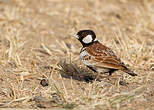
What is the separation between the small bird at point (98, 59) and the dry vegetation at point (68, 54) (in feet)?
0.65

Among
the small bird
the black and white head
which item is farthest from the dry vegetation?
the black and white head

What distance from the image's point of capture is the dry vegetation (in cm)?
450

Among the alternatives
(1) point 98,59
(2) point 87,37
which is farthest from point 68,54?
(1) point 98,59

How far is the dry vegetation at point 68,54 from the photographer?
14.8ft

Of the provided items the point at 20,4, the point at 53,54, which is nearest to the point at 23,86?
the point at 53,54

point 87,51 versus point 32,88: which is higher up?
point 87,51

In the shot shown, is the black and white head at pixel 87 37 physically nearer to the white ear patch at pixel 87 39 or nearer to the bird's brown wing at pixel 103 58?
the white ear patch at pixel 87 39

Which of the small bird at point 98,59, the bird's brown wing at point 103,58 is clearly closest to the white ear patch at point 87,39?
the small bird at point 98,59

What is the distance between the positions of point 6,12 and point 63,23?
1.33 metres

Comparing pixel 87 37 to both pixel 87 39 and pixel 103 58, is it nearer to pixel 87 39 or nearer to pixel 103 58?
pixel 87 39

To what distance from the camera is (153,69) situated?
19.6 ft

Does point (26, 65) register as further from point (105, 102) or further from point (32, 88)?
point (105, 102)

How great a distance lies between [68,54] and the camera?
6.78 m

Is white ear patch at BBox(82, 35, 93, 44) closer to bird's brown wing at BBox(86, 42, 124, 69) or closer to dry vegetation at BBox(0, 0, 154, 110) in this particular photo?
bird's brown wing at BBox(86, 42, 124, 69)
